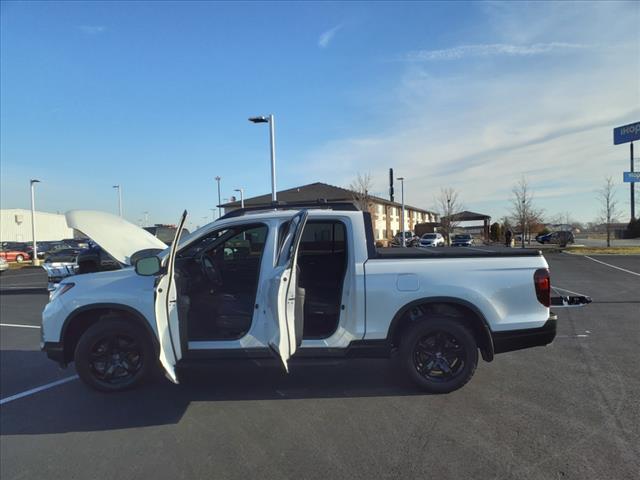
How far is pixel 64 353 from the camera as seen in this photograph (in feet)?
15.5

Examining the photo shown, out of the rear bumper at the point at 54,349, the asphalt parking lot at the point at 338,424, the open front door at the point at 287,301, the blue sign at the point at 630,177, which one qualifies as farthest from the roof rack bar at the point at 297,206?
the blue sign at the point at 630,177

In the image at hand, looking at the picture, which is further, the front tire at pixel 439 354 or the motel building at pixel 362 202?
the motel building at pixel 362 202

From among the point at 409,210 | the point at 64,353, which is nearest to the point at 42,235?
the point at 409,210

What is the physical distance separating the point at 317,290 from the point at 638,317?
6.55m

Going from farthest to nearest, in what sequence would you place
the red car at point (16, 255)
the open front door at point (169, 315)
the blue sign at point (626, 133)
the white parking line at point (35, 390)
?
the red car at point (16, 255) < the blue sign at point (626, 133) < the white parking line at point (35, 390) < the open front door at point (169, 315)

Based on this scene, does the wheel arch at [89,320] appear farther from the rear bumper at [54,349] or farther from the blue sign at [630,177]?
the blue sign at [630,177]

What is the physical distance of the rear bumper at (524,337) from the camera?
458 centimetres

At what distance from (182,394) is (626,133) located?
32.9m

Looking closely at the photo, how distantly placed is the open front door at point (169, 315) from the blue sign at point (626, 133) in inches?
1276

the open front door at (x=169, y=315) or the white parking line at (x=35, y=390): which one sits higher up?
the open front door at (x=169, y=315)

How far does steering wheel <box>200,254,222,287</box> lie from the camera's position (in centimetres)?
525

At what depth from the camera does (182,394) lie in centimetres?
480

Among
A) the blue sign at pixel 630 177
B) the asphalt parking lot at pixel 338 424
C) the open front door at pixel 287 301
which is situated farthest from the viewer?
the blue sign at pixel 630 177

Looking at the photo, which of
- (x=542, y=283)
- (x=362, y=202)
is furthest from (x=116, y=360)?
(x=362, y=202)
